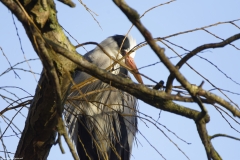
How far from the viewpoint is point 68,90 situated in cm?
177

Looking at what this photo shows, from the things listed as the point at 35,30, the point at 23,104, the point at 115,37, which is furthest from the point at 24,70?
the point at 115,37

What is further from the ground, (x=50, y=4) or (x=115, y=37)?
(x=115, y=37)

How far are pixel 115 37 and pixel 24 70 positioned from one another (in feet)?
8.98

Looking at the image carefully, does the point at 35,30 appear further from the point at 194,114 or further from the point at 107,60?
the point at 107,60

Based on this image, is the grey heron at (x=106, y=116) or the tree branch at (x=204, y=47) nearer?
the tree branch at (x=204, y=47)

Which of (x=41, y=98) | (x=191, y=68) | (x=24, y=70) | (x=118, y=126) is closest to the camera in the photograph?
(x=191, y=68)

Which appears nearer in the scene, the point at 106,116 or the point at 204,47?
the point at 204,47

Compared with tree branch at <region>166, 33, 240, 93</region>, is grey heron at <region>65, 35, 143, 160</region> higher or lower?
higher

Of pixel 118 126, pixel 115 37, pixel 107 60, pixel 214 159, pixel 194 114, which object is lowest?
pixel 214 159

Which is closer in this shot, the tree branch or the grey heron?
the tree branch

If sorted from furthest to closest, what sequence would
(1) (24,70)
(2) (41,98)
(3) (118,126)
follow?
(3) (118,126) → (1) (24,70) → (2) (41,98)

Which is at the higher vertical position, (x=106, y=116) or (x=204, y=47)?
(x=106, y=116)

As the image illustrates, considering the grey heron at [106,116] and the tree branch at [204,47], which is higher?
the grey heron at [106,116]

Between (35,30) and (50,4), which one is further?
(50,4)
